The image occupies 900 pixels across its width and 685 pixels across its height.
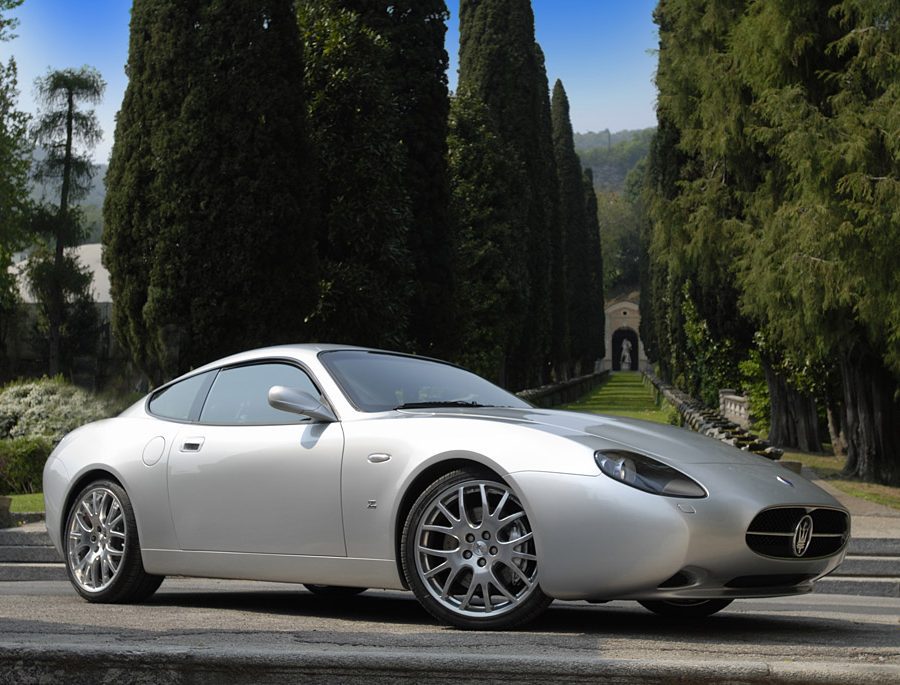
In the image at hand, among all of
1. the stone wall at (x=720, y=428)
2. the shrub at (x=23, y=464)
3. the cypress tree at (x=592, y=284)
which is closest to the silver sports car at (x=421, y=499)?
the stone wall at (x=720, y=428)

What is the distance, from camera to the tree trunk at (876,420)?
21.2 m

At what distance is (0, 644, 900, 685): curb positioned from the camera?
396cm

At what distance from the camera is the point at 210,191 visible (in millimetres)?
20188

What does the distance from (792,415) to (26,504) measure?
17.9m

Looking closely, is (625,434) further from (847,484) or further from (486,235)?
(486,235)

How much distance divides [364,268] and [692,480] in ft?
61.2

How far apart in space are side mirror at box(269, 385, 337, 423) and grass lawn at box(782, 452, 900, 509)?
11.4m

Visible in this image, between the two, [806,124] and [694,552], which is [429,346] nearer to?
[806,124]

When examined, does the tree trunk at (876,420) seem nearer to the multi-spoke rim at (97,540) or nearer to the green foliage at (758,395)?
the green foliage at (758,395)

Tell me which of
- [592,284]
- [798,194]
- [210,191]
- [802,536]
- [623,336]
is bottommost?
[802,536]

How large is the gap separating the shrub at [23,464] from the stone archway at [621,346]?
385 ft

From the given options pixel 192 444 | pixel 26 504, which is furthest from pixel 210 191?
pixel 192 444

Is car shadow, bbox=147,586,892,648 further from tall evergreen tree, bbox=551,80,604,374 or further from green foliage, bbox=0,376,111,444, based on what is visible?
tall evergreen tree, bbox=551,80,604,374

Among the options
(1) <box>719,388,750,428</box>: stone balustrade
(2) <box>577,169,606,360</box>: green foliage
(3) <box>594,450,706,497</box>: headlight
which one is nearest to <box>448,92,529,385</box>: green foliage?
(1) <box>719,388,750,428</box>: stone balustrade
